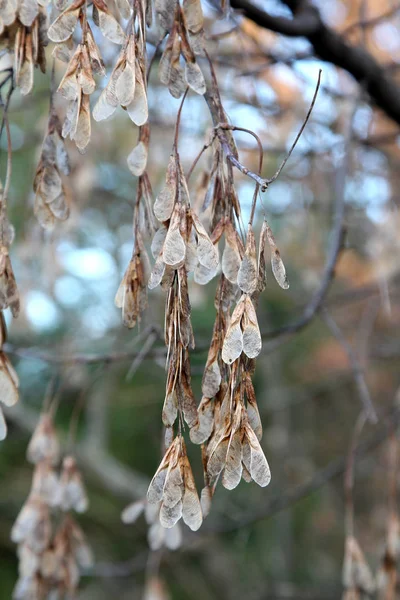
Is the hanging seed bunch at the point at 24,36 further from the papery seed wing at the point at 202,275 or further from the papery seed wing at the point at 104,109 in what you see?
the papery seed wing at the point at 202,275

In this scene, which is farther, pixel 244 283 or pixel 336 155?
pixel 336 155

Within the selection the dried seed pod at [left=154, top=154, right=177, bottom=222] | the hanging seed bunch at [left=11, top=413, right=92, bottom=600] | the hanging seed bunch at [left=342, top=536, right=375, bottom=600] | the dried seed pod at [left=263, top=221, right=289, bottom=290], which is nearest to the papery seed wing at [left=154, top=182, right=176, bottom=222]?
the dried seed pod at [left=154, top=154, right=177, bottom=222]

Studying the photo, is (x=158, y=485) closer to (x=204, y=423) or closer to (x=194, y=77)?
(x=204, y=423)

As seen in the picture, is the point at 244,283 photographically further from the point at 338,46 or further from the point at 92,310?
the point at 92,310

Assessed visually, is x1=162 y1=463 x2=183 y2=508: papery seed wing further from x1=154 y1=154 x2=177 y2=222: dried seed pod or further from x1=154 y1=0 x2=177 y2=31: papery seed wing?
x1=154 y1=0 x2=177 y2=31: papery seed wing

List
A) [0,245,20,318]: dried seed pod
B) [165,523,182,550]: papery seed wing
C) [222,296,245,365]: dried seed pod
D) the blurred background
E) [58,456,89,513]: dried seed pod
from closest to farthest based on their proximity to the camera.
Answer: [222,296,245,365]: dried seed pod, [0,245,20,318]: dried seed pod, [165,523,182,550]: papery seed wing, [58,456,89,513]: dried seed pod, the blurred background

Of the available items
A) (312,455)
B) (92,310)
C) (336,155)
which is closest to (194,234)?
(336,155)

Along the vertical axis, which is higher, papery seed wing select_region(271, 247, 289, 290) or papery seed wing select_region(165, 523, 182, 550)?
papery seed wing select_region(271, 247, 289, 290)

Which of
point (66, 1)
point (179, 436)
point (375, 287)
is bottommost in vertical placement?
point (375, 287)
